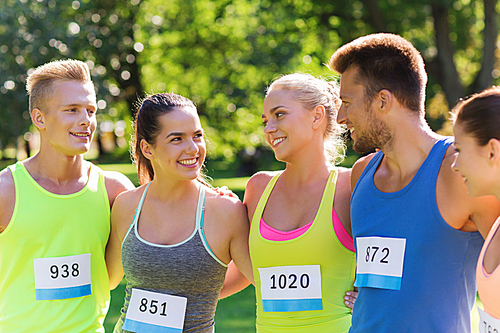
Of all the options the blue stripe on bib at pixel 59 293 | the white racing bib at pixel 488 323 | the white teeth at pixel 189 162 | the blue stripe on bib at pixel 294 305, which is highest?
the white teeth at pixel 189 162

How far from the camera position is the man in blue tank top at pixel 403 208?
2.04m

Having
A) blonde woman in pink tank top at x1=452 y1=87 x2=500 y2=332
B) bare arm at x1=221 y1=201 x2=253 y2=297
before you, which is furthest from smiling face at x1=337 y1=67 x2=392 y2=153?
bare arm at x1=221 y1=201 x2=253 y2=297

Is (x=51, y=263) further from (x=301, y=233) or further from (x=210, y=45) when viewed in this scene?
(x=210, y=45)

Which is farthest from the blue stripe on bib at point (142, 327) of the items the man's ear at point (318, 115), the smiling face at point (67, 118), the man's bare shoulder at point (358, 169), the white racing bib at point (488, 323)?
the white racing bib at point (488, 323)

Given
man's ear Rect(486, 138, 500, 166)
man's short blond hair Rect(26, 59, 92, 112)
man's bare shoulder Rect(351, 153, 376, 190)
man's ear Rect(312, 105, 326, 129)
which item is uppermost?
man's short blond hair Rect(26, 59, 92, 112)

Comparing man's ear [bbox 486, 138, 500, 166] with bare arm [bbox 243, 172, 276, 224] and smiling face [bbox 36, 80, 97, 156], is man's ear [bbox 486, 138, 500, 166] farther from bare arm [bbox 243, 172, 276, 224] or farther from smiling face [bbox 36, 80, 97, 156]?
smiling face [bbox 36, 80, 97, 156]

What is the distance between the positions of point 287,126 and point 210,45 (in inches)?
480

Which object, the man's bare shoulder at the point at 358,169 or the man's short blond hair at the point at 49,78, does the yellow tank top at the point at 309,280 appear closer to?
the man's bare shoulder at the point at 358,169

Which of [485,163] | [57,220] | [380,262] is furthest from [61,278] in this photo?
[485,163]

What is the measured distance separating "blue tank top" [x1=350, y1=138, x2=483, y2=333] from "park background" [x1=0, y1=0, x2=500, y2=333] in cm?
828

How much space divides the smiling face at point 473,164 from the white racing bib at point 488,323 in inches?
17.0

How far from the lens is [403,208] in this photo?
7.14 ft

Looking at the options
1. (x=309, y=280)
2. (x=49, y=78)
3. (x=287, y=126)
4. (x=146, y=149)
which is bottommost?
(x=309, y=280)

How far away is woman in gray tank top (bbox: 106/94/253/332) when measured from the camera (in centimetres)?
259
